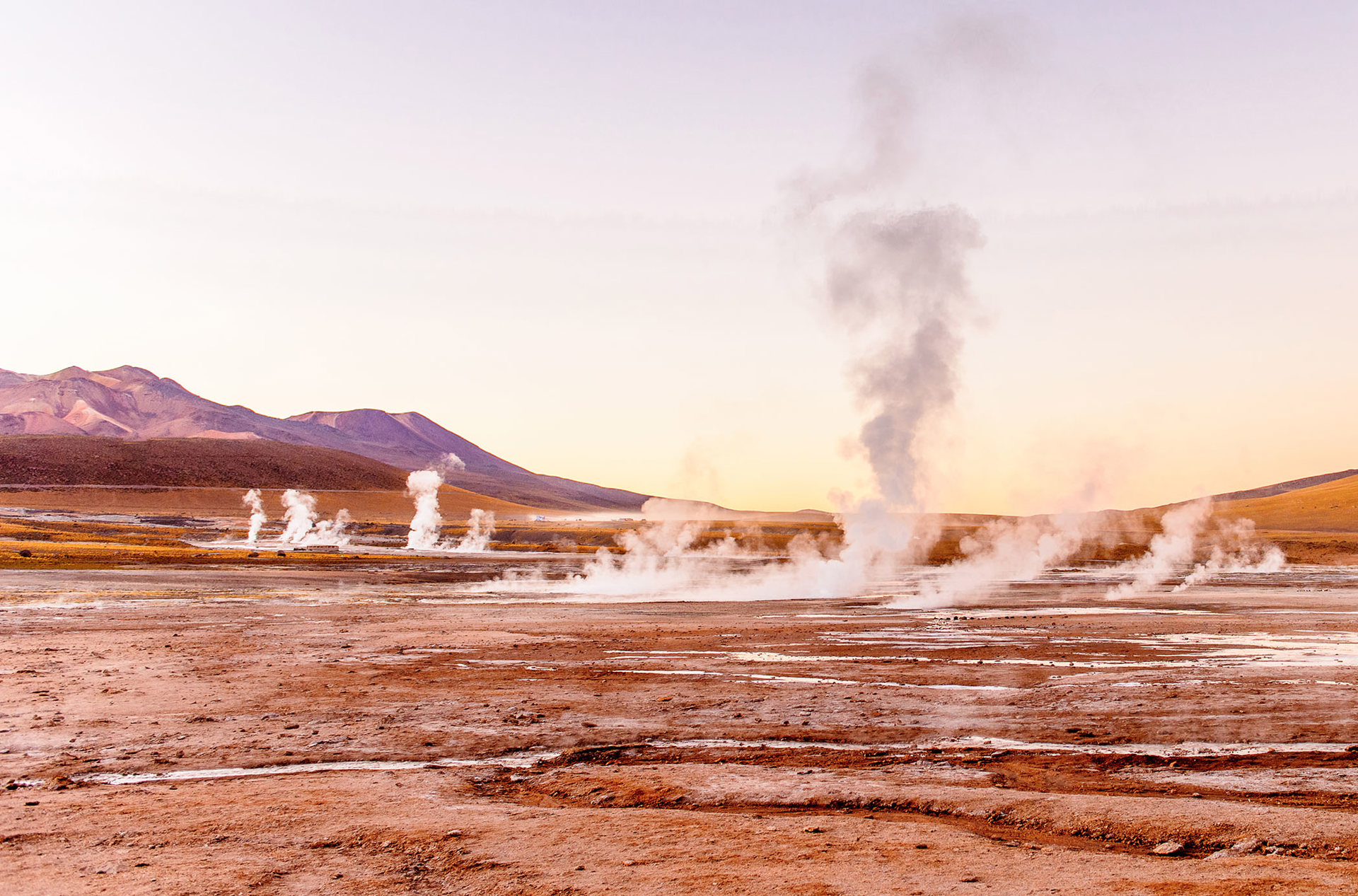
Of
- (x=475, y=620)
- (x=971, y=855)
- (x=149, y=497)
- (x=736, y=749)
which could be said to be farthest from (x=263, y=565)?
(x=149, y=497)

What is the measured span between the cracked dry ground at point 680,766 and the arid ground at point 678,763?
57 millimetres

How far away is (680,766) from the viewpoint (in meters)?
12.5

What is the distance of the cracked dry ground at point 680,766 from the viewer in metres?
8.45

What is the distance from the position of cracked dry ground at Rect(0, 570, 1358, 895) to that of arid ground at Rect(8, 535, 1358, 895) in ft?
0.19

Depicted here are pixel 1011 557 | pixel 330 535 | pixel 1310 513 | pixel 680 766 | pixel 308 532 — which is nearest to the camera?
pixel 680 766

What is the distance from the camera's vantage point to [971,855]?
874 cm

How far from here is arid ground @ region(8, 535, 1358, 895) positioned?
8.47 meters

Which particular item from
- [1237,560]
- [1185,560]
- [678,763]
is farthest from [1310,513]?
[678,763]

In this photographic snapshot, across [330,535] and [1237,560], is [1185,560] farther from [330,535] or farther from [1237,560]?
[330,535]

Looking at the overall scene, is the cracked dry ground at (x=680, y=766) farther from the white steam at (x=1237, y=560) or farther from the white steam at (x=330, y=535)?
the white steam at (x=330, y=535)

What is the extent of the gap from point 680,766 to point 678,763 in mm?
230

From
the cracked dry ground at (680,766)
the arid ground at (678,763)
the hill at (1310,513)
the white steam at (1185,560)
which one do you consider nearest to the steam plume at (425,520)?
the white steam at (1185,560)

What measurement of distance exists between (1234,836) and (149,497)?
19363 centimetres

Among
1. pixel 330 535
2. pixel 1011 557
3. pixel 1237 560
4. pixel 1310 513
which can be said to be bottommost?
pixel 1237 560
